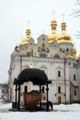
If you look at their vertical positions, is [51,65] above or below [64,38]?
below

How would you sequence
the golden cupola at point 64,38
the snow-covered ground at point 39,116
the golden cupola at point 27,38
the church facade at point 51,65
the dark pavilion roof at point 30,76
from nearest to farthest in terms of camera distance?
the snow-covered ground at point 39,116 < the dark pavilion roof at point 30,76 < the church facade at point 51,65 < the golden cupola at point 27,38 < the golden cupola at point 64,38

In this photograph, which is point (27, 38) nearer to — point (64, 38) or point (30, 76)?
point (64, 38)

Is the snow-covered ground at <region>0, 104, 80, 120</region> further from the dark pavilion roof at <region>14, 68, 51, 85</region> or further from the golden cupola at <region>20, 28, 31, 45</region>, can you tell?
the golden cupola at <region>20, 28, 31, 45</region>

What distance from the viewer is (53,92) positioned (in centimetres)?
4753

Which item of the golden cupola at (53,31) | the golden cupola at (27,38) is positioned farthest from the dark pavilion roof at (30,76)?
the golden cupola at (53,31)

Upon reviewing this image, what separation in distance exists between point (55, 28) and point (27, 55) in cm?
Answer: 1651

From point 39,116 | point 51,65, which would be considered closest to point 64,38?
point 51,65

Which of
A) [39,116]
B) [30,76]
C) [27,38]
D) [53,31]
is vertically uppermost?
[53,31]

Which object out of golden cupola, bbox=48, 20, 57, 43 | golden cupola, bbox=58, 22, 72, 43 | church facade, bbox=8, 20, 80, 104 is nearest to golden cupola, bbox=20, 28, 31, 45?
church facade, bbox=8, 20, 80, 104

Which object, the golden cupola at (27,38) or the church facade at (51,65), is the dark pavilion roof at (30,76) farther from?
the golden cupola at (27,38)

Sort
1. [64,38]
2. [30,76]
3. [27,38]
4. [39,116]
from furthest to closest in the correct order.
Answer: [64,38] → [27,38] → [30,76] → [39,116]

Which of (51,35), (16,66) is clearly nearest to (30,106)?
(16,66)

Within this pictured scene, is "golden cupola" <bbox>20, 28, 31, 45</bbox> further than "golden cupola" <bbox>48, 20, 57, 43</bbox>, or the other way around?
"golden cupola" <bbox>48, 20, 57, 43</bbox>

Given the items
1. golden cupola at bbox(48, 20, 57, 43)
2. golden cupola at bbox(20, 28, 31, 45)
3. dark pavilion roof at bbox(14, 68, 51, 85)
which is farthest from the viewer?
golden cupola at bbox(48, 20, 57, 43)
